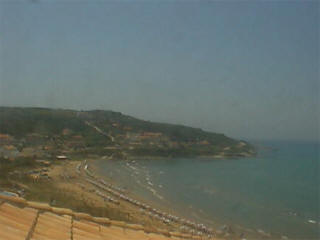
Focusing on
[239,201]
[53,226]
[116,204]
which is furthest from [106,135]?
[53,226]

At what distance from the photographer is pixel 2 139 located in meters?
18.8

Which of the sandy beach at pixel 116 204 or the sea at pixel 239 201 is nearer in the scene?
the sandy beach at pixel 116 204

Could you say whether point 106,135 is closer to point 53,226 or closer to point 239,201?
point 239,201

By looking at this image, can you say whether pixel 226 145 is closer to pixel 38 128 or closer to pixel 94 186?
pixel 38 128

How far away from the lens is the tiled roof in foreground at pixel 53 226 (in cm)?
153

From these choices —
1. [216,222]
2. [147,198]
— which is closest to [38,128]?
[147,198]

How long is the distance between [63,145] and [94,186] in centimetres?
1267

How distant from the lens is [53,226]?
171cm

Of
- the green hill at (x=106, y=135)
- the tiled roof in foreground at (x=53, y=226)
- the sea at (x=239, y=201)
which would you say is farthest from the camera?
the green hill at (x=106, y=135)

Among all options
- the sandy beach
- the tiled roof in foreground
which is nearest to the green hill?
the sandy beach

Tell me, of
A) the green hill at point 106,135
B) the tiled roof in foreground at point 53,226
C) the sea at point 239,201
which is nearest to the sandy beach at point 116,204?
the sea at point 239,201

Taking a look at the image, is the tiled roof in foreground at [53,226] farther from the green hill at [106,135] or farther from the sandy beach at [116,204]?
Result: the green hill at [106,135]

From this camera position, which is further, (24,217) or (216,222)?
(216,222)

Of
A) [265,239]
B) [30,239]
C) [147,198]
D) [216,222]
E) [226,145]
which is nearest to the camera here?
[30,239]
